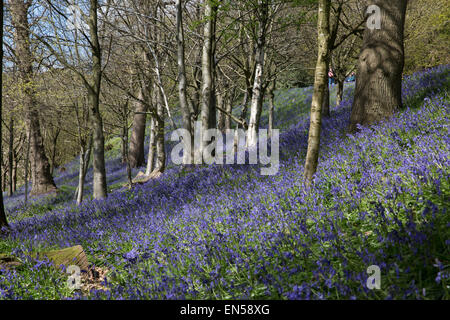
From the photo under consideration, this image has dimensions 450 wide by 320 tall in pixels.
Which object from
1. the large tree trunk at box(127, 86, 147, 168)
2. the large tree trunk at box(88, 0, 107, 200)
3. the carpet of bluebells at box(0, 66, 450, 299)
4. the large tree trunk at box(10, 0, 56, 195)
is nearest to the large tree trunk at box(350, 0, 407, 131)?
the carpet of bluebells at box(0, 66, 450, 299)

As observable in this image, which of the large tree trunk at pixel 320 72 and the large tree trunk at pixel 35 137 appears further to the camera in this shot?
the large tree trunk at pixel 35 137

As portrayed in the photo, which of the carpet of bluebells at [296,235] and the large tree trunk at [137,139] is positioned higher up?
the large tree trunk at [137,139]

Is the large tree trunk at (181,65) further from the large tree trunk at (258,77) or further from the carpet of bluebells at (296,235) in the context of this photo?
the carpet of bluebells at (296,235)

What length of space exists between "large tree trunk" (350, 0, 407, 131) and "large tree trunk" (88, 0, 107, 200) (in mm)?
6793

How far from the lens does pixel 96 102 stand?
8.90m

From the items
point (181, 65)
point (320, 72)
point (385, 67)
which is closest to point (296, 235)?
point (320, 72)

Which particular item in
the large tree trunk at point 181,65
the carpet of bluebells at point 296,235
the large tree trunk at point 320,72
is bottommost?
the carpet of bluebells at point 296,235

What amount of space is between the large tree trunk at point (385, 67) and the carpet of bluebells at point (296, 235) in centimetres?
72

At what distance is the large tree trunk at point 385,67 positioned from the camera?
20.6 feet

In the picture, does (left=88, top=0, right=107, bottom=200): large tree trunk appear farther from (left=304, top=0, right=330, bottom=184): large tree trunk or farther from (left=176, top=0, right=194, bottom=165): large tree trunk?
(left=304, top=0, right=330, bottom=184): large tree trunk

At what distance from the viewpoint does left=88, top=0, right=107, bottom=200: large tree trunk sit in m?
8.61

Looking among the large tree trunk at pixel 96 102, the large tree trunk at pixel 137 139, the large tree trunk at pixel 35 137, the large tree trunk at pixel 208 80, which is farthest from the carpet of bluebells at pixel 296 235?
the large tree trunk at pixel 137 139

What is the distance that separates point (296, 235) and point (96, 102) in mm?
7501
